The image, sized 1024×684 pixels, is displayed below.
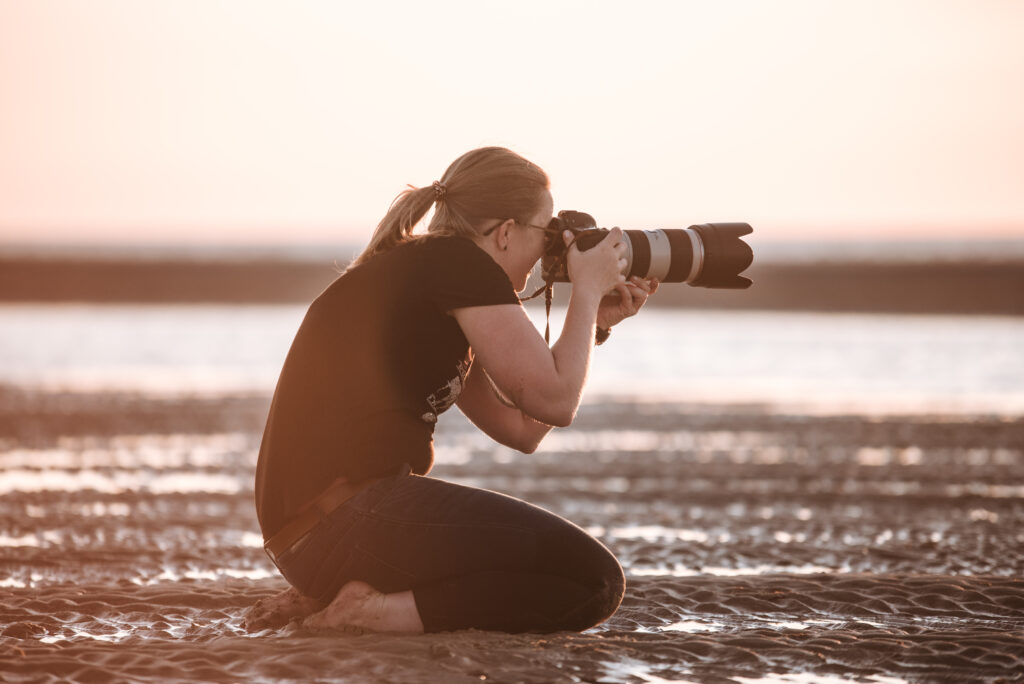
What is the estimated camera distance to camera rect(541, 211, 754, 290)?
3.70 meters

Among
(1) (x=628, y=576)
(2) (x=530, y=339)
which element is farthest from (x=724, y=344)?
(2) (x=530, y=339)

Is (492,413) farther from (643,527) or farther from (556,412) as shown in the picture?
(643,527)

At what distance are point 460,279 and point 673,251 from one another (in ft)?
2.58

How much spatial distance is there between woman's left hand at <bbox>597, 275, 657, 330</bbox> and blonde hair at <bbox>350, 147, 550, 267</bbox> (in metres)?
0.42

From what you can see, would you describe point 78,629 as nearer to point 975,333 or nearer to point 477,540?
point 477,540

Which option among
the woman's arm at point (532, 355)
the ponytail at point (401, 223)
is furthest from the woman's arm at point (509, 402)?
the ponytail at point (401, 223)

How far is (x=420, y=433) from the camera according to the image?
11.6 ft

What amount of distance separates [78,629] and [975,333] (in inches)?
710

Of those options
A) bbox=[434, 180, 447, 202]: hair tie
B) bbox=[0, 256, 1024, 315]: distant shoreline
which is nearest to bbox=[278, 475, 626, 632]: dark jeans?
bbox=[434, 180, 447, 202]: hair tie

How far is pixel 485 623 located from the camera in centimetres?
350

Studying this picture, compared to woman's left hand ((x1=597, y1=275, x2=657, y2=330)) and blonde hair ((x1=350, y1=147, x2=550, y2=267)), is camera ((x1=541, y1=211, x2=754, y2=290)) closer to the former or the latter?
woman's left hand ((x1=597, y1=275, x2=657, y2=330))

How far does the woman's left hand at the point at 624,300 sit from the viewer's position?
378 cm

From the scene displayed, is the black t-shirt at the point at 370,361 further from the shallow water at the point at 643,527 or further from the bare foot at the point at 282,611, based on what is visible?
the shallow water at the point at 643,527

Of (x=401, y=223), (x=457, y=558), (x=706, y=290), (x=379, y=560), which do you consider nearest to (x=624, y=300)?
(x=401, y=223)
